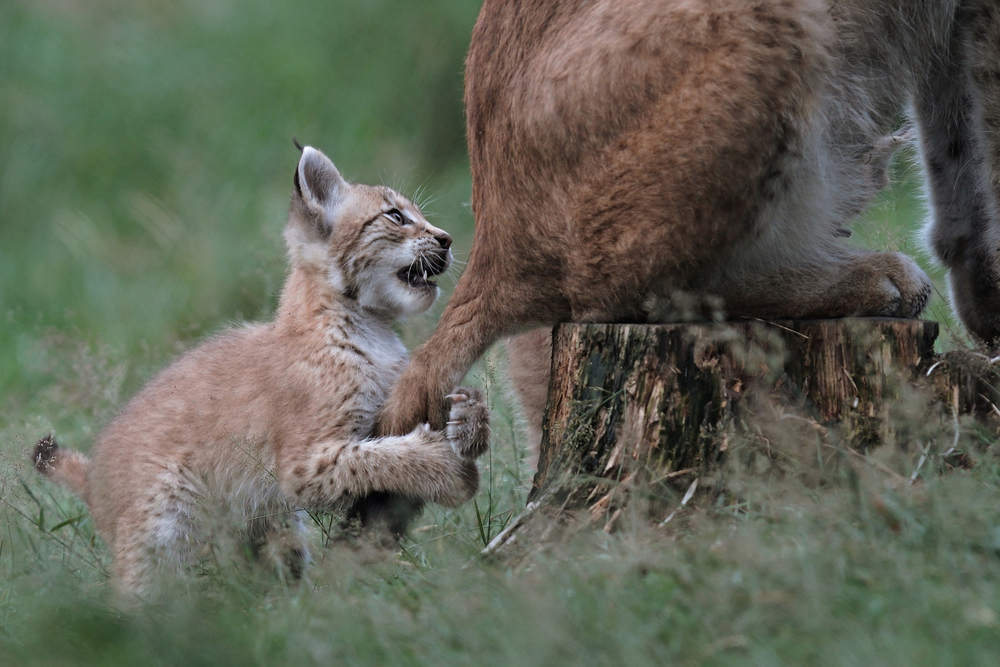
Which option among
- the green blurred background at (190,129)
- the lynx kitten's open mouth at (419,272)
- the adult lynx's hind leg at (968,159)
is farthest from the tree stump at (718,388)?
the green blurred background at (190,129)

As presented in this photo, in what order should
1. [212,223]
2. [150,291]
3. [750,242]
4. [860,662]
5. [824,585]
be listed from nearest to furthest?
1. [860,662]
2. [824,585]
3. [750,242]
4. [150,291]
5. [212,223]

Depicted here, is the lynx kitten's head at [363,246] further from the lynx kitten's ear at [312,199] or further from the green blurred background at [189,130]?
the green blurred background at [189,130]

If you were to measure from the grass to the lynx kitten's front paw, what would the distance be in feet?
0.77

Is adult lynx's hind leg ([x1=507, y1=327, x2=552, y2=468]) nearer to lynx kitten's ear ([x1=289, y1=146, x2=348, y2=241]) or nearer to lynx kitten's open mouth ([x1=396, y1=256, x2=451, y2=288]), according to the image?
lynx kitten's open mouth ([x1=396, y1=256, x2=451, y2=288])

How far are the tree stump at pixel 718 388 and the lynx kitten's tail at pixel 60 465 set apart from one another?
202 centimetres

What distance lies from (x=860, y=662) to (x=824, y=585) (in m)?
0.29

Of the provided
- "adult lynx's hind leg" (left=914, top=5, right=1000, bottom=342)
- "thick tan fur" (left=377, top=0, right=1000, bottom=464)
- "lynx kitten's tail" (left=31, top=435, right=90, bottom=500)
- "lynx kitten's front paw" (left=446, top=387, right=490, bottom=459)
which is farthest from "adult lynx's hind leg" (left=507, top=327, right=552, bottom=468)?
"lynx kitten's tail" (left=31, top=435, right=90, bottom=500)

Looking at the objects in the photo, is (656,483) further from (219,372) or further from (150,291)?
(150,291)

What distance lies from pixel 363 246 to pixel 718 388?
1.51m

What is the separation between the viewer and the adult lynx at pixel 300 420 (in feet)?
11.0

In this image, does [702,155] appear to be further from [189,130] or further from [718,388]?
[189,130]

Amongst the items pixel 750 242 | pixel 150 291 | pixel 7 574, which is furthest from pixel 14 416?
pixel 750 242

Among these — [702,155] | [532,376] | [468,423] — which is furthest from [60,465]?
[702,155]

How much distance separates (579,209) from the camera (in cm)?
279
